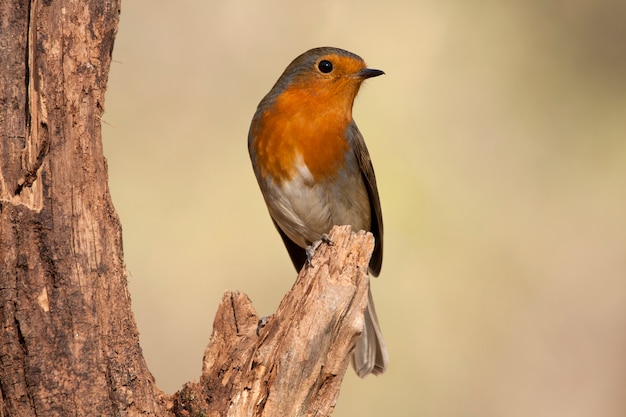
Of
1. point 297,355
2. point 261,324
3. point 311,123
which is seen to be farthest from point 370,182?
point 297,355

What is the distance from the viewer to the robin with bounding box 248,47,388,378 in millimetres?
4895

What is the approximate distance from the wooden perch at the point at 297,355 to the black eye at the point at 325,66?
175 centimetres

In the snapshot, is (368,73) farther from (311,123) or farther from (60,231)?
(60,231)

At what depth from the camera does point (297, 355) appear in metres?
3.40

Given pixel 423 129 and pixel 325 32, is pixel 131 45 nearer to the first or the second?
pixel 325 32

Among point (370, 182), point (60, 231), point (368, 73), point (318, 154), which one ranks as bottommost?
point (60, 231)

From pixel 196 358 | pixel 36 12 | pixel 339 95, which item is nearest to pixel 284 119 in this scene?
pixel 339 95

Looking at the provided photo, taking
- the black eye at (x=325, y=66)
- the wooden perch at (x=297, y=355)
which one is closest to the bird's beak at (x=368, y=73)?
the black eye at (x=325, y=66)

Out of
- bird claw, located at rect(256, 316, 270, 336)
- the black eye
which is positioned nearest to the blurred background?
the black eye

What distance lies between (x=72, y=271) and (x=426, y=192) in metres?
4.81

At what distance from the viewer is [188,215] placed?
23.7 ft

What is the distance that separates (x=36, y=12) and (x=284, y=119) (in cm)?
193

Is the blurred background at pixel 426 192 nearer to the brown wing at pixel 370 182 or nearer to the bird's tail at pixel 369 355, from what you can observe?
the brown wing at pixel 370 182

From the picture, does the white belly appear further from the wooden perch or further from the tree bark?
the tree bark
